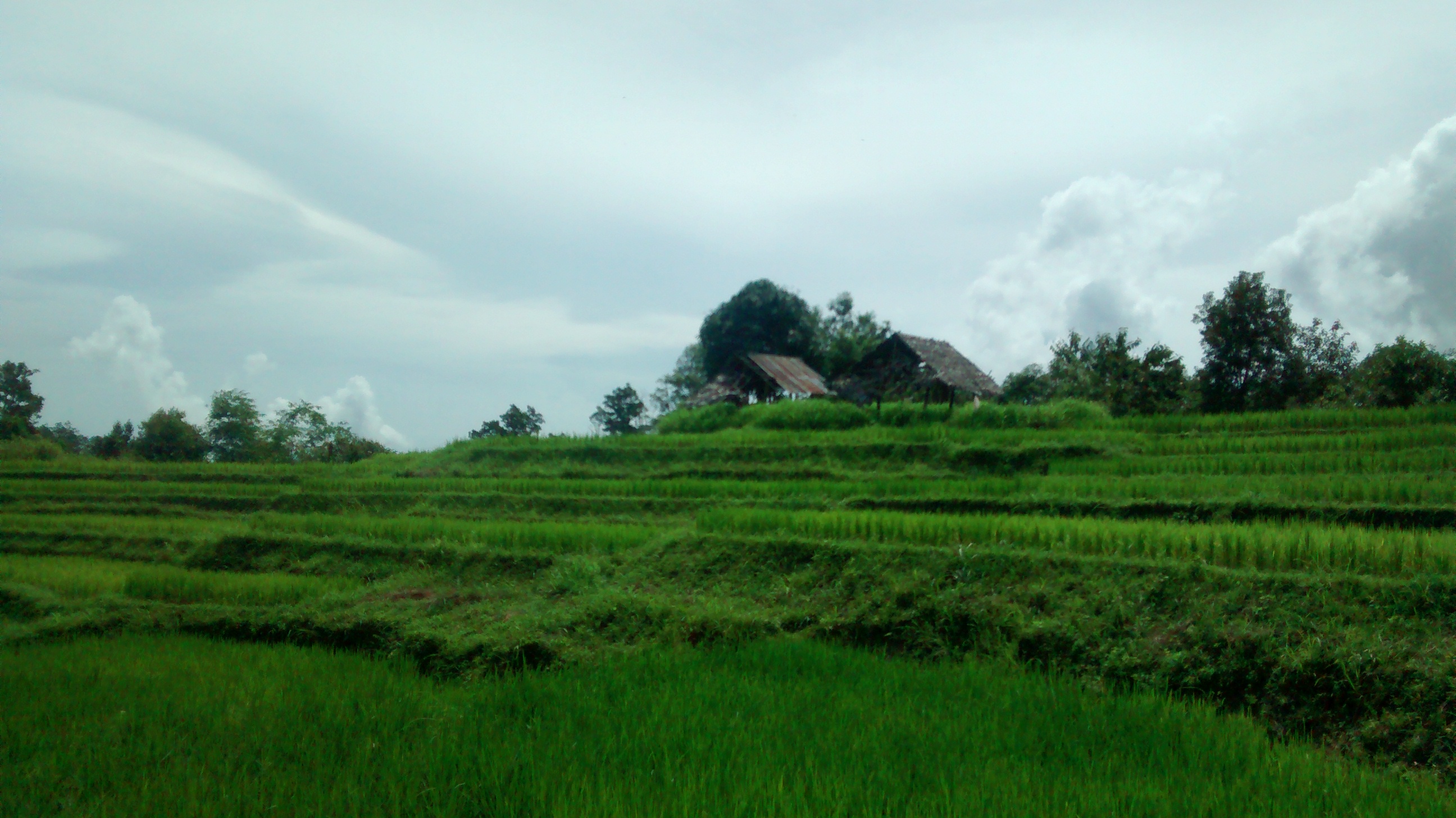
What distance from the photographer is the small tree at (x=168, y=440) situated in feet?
87.9

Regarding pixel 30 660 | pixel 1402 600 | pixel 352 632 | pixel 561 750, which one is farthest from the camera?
pixel 352 632

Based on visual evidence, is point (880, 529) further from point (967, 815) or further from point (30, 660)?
point (30, 660)

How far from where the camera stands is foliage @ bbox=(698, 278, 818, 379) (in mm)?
32844

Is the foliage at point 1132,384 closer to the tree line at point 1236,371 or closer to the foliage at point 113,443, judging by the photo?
the tree line at point 1236,371

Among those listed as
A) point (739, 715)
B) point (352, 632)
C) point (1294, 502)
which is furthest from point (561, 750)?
point (1294, 502)

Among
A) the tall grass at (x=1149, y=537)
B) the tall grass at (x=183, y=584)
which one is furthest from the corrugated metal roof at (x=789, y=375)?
the tall grass at (x=183, y=584)

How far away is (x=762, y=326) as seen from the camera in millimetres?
32781

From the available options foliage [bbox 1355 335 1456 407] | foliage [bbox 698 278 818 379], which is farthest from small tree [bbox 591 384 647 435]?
foliage [bbox 1355 335 1456 407]

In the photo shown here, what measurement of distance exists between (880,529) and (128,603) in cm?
794

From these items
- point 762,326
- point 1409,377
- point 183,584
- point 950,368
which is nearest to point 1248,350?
point 1409,377

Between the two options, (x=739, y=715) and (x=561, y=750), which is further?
(x=739, y=715)

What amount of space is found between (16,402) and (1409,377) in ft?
131

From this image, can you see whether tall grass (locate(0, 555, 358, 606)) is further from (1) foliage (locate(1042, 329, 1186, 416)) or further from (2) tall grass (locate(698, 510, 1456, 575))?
(1) foliage (locate(1042, 329, 1186, 416))

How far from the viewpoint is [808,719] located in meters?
4.48
